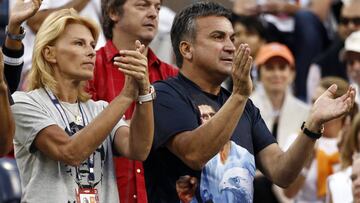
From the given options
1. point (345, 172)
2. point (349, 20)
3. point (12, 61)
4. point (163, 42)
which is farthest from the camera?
point (349, 20)

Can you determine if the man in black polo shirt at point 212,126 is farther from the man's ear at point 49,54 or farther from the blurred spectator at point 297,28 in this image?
the blurred spectator at point 297,28

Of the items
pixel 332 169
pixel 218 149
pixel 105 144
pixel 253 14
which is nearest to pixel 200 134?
pixel 218 149

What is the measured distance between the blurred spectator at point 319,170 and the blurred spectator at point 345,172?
90cm

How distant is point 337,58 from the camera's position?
11.7 metres

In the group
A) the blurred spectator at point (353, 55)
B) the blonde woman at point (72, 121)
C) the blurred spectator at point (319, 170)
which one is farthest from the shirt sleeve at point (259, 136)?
the blurred spectator at point (353, 55)

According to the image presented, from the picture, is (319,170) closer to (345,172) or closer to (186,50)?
(345,172)

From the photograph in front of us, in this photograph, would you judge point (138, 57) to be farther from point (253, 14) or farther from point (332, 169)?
point (253, 14)

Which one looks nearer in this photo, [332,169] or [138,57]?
[138,57]

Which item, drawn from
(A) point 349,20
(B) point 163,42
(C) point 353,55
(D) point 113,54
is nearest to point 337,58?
(A) point 349,20

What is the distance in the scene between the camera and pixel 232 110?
242 inches

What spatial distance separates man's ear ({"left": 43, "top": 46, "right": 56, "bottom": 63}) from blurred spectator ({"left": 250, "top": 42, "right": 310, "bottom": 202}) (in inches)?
159

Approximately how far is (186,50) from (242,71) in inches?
27.1

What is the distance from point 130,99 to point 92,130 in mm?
242

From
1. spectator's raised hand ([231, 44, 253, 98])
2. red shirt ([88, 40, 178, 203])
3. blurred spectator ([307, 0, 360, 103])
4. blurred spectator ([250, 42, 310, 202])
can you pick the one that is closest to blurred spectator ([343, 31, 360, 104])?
blurred spectator ([250, 42, 310, 202])
